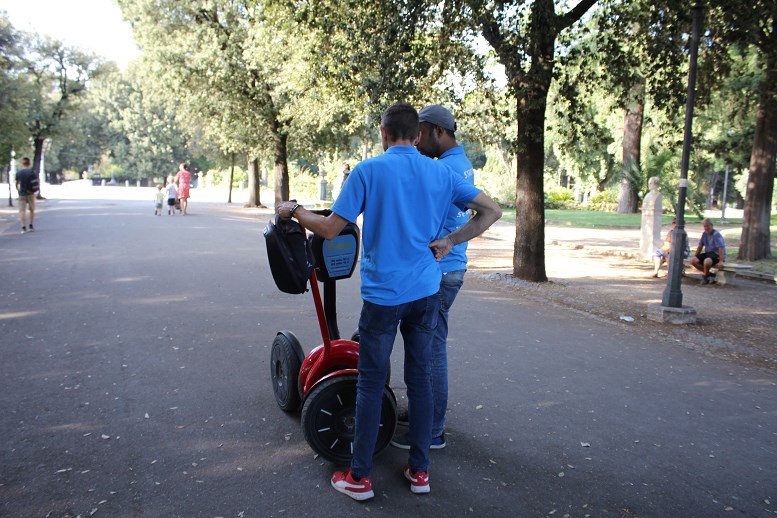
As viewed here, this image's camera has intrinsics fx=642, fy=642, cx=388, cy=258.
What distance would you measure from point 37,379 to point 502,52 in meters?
7.74

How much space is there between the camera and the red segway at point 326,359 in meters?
3.47

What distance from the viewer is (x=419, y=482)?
3410 mm

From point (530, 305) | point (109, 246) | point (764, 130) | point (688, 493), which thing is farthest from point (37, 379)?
point (764, 130)

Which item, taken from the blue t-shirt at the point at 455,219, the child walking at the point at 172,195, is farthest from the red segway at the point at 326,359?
the child walking at the point at 172,195

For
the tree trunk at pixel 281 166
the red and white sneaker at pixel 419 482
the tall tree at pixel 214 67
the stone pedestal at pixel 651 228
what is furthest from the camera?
the tree trunk at pixel 281 166

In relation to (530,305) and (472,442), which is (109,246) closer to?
(530,305)

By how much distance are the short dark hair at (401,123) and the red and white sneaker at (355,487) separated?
1.77 meters

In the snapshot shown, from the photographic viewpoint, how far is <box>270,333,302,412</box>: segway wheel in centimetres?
428

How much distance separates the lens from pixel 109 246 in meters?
13.5

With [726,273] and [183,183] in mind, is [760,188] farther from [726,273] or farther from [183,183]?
[183,183]

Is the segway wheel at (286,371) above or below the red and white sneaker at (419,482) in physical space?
above

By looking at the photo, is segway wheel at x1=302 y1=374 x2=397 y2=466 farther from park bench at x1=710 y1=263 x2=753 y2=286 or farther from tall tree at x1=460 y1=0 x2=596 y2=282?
park bench at x1=710 y1=263 x2=753 y2=286

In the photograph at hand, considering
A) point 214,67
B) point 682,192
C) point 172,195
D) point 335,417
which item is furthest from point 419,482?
point 214,67

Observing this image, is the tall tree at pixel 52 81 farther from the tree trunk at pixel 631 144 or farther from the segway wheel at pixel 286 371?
the segway wheel at pixel 286 371
